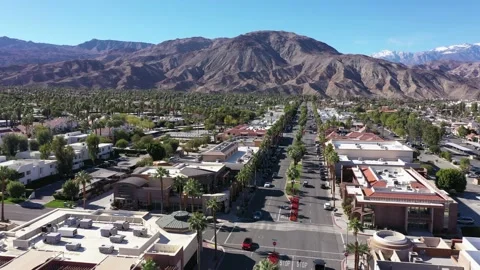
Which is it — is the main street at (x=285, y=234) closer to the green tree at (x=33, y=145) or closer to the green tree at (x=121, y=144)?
the green tree at (x=121, y=144)

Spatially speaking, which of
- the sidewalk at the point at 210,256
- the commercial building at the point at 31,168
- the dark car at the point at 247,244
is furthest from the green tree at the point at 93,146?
the dark car at the point at 247,244

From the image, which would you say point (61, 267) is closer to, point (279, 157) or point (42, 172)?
point (42, 172)

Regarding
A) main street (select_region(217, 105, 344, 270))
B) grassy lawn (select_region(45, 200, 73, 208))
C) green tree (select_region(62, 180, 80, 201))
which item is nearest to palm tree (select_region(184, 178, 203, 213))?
main street (select_region(217, 105, 344, 270))

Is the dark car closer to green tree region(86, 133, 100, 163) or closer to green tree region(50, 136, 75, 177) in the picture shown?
green tree region(50, 136, 75, 177)

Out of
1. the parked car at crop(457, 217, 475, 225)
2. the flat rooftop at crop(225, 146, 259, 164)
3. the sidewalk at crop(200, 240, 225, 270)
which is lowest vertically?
the parked car at crop(457, 217, 475, 225)

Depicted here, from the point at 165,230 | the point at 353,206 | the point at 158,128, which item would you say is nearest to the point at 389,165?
the point at 353,206
